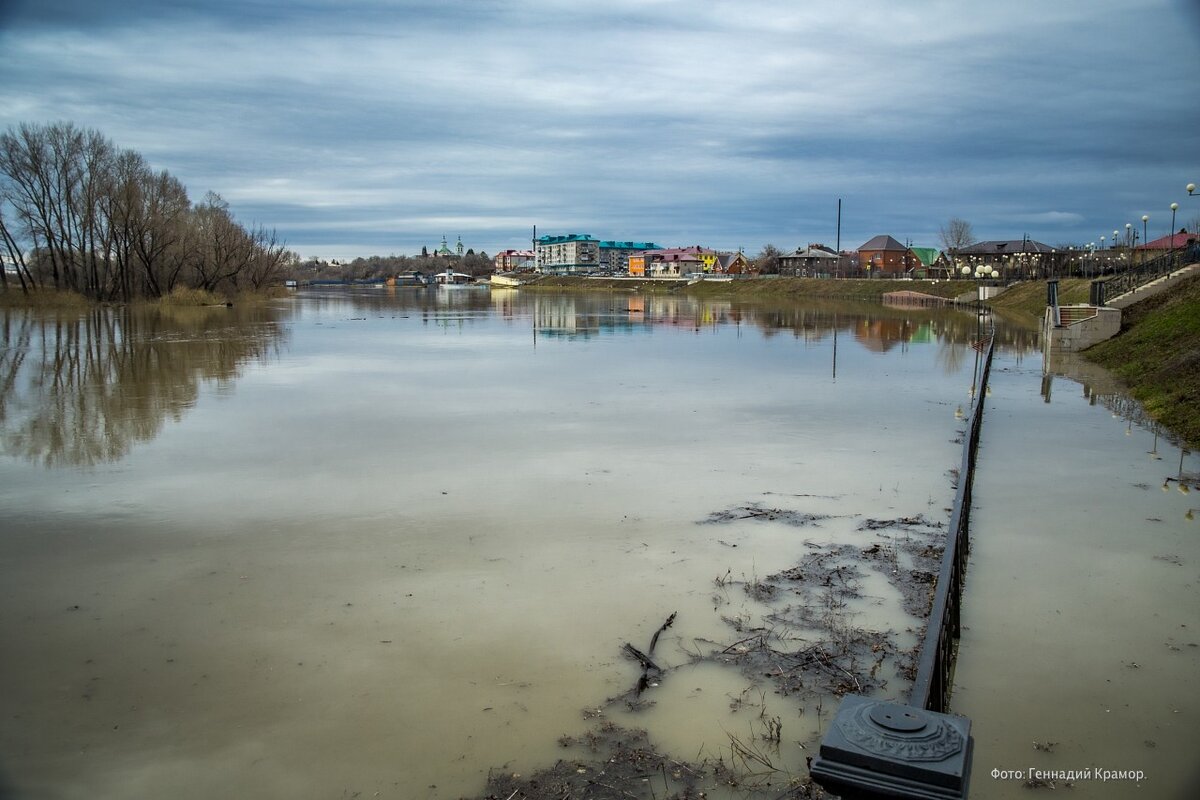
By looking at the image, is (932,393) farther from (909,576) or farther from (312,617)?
(312,617)

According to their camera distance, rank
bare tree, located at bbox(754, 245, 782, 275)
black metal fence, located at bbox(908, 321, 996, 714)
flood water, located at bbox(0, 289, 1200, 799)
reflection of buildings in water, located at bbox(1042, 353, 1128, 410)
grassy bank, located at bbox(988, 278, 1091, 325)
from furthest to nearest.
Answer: bare tree, located at bbox(754, 245, 782, 275)
grassy bank, located at bbox(988, 278, 1091, 325)
reflection of buildings in water, located at bbox(1042, 353, 1128, 410)
flood water, located at bbox(0, 289, 1200, 799)
black metal fence, located at bbox(908, 321, 996, 714)

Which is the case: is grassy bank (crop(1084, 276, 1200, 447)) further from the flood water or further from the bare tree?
the bare tree

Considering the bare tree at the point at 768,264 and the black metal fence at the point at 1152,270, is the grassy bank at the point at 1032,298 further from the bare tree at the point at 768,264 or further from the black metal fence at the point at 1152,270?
the bare tree at the point at 768,264

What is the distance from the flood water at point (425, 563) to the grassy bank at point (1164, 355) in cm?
121

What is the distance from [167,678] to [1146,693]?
240 inches

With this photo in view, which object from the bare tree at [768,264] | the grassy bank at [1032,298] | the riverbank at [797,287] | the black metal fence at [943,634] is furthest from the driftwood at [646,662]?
Answer: the bare tree at [768,264]

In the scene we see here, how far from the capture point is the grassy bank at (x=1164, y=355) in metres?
14.1

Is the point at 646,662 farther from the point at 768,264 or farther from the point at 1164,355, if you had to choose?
the point at 768,264

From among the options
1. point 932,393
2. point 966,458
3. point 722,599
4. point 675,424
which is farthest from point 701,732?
point 932,393

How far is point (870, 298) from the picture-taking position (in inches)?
3002

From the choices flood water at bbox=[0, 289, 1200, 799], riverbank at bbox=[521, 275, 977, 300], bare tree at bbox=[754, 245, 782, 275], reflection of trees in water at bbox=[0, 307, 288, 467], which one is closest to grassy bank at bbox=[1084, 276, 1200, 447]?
flood water at bbox=[0, 289, 1200, 799]

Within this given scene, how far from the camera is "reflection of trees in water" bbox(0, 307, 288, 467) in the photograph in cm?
1277

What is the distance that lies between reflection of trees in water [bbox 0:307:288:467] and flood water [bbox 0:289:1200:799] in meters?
0.16

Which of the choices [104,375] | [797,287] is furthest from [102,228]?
[797,287]
